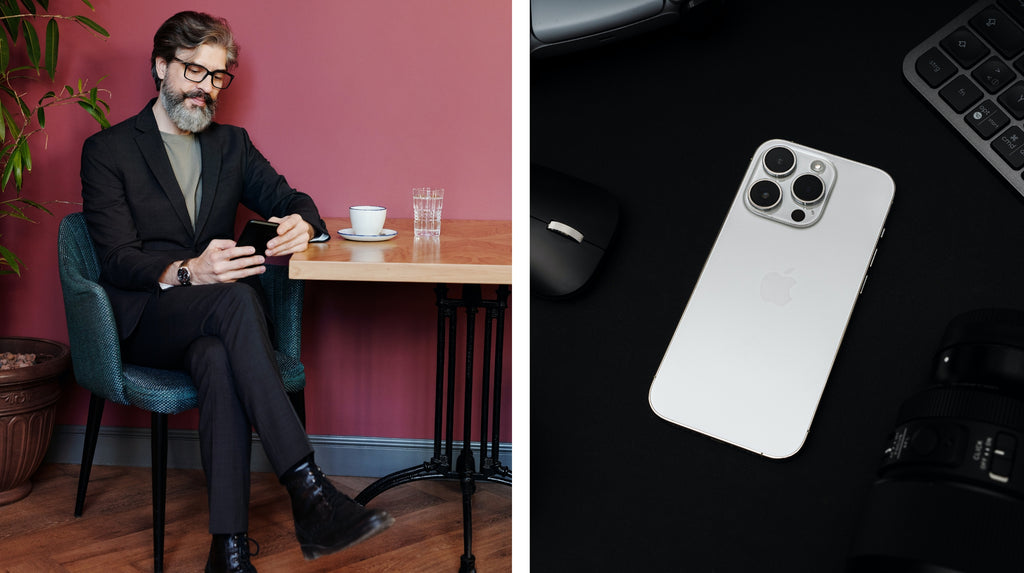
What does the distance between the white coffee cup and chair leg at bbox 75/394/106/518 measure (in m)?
0.70

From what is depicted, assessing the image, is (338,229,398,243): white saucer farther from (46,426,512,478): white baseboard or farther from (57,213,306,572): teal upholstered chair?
(46,426,512,478): white baseboard

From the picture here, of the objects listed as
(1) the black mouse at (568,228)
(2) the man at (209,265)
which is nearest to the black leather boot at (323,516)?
(2) the man at (209,265)

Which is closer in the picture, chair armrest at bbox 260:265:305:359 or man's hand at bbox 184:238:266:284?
man's hand at bbox 184:238:266:284

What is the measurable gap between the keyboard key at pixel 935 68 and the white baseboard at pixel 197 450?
1.70m

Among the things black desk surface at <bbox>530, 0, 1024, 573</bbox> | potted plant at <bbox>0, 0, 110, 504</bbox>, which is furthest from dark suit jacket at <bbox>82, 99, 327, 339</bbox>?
black desk surface at <bbox>530, 0, 1024, 573</bbox>

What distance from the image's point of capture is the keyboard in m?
0.39

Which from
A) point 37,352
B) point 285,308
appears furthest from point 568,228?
point 37,352

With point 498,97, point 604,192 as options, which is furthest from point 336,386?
point 604,192

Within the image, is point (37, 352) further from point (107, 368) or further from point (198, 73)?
point (198, 73)

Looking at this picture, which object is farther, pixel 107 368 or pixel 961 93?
pixel 107 368

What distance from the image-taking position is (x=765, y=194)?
0.38 m

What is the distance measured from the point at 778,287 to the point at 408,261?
0.94 m

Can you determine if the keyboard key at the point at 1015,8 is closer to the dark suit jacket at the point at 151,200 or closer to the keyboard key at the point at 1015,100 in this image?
the keyboard key at the point at 1015,100

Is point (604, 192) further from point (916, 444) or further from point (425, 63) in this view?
point (425, 63)
